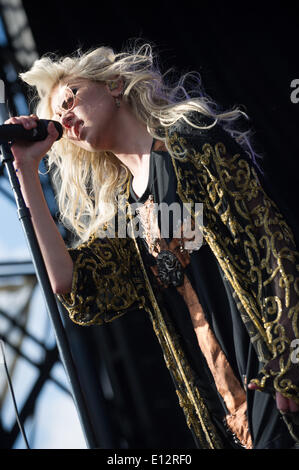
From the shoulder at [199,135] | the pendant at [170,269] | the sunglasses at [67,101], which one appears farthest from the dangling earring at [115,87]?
the pendant at [170,269]

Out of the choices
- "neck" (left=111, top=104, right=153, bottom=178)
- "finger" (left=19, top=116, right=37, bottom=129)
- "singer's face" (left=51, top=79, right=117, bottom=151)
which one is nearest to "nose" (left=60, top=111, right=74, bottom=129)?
"singer's face" (left=51, top=79, right=117, bottom=151)

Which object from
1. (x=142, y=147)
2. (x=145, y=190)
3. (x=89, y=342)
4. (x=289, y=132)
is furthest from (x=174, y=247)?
(x=289, y=132)

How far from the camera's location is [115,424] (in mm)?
2568

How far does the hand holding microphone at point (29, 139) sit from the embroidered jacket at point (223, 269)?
35 cm

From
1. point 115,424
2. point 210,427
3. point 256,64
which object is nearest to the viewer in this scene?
point 210,427

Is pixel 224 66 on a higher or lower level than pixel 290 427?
higher

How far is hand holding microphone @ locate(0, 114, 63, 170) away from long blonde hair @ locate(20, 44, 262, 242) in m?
0.38

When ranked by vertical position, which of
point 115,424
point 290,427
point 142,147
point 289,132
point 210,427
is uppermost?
point 142,147

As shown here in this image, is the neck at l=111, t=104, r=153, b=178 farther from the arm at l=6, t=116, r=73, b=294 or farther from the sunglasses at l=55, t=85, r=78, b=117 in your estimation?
the arm at l=6, t=116, r=73, b=294

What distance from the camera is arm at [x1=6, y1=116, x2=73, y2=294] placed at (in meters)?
1.58

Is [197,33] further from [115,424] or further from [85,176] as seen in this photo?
[115,424]

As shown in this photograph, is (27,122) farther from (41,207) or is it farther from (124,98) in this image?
(124,98)

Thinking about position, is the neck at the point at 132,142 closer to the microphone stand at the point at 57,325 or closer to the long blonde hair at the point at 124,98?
the long blonde hair at the point at 124,98

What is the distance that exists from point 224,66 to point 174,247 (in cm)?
131
